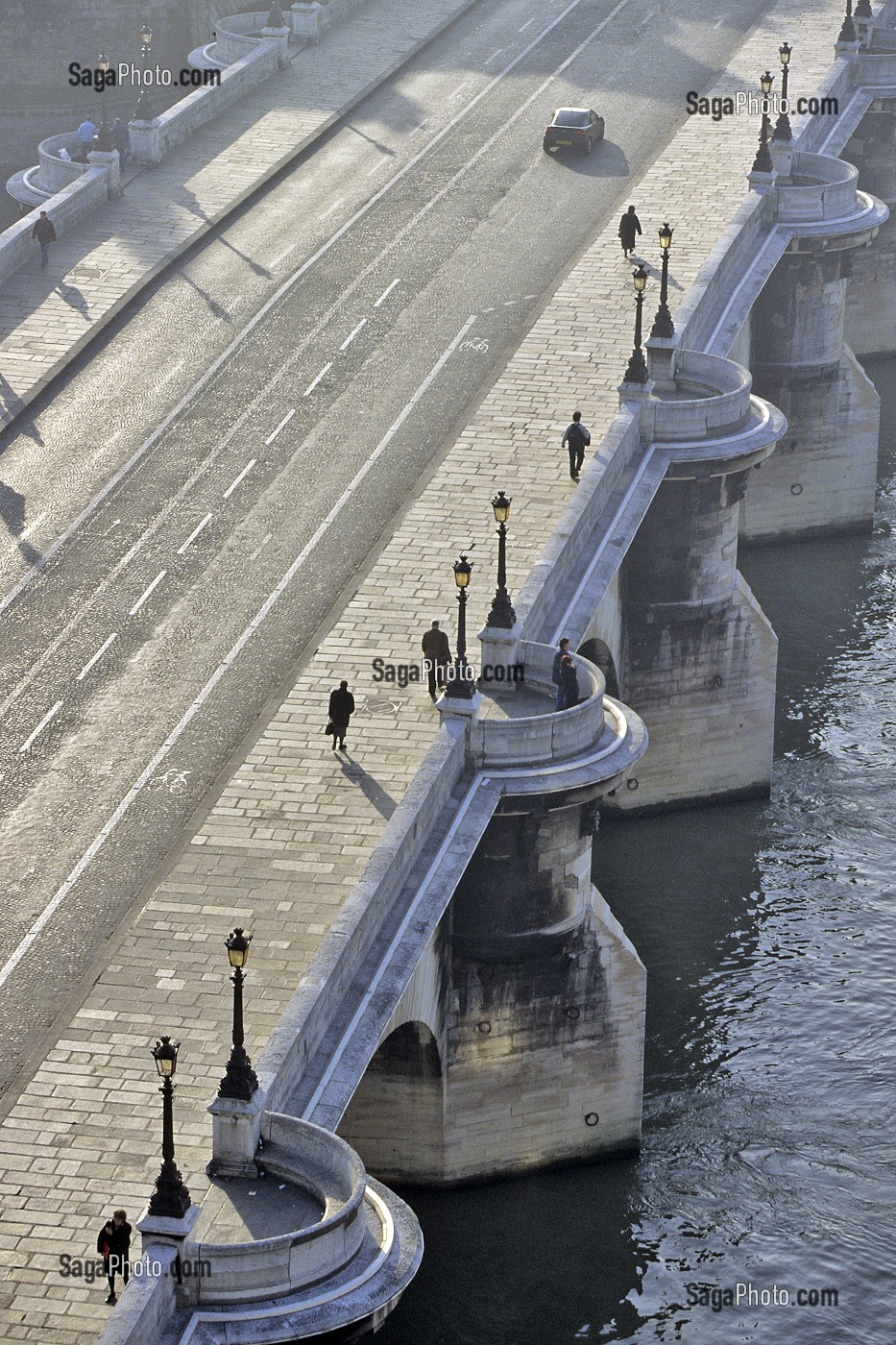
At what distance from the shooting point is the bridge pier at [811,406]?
74500 millimetres

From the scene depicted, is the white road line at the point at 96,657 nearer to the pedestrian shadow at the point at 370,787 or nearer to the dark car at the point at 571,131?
the pedestrian shadow at the point at 370,787

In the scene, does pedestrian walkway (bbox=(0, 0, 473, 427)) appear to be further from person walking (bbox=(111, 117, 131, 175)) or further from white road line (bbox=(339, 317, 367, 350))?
white road line (bbox=(339, 317, 367, 350))

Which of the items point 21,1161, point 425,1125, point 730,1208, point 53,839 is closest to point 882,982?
point 730,1208

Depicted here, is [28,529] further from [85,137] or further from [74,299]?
[85,137]

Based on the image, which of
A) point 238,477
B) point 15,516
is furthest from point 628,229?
point 15,516

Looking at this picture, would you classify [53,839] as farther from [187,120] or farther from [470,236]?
[187,120]

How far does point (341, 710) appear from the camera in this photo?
45.6 m

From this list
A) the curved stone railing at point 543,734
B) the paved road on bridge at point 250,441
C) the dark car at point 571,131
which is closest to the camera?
the curved stone railing at point 543,734

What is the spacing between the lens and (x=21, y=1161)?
1407 inches

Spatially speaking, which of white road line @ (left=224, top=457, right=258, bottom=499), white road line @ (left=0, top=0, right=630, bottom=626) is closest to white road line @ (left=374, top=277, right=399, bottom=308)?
white road line @ (left=0, top=0, right=630, bottom=626)

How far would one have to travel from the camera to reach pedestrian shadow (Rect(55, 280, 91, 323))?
65.4 meters

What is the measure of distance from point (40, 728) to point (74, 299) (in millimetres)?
22274

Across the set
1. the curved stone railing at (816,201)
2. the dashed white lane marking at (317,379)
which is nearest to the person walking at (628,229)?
the curved stone railing at (816,201)

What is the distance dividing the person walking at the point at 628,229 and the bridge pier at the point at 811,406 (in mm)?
6607
